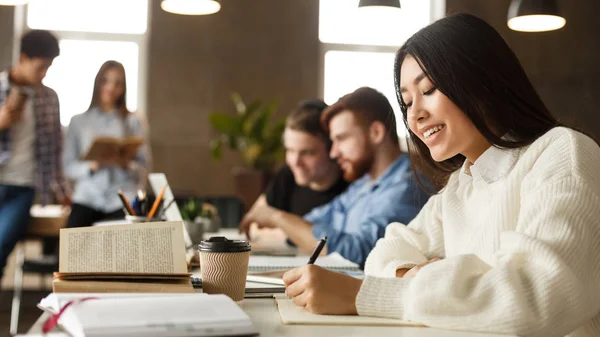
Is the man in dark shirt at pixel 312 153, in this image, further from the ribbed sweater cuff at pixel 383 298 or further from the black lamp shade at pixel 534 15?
the ribbed sweater cuff at pixel 383 298

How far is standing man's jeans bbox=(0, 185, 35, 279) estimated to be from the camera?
3.69 metres

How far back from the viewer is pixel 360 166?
8.30 ft

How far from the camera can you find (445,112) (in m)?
1.21

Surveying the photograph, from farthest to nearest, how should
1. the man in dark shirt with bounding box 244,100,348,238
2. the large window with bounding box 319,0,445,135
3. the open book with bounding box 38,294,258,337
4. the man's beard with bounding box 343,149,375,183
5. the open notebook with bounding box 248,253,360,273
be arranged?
1. the large window with bounding box 319,0,445,135
2. the man in dark shirt with bounding box 244,100,348,238
3. the man's beard with bounding box 343,149,375,183
4. the open notebook with bounding box 248,253,360,273
5. the open book with bounding box 38,294,258,337

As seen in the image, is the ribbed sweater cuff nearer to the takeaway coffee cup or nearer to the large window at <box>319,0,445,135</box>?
the takeaway coffee cup

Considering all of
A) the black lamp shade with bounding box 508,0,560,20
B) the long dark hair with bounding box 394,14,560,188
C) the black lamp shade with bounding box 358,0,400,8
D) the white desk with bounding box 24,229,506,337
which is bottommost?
the white desk with bounding box 24,229,506,337

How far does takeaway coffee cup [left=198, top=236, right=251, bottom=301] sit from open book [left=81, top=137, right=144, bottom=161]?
8.76 ft

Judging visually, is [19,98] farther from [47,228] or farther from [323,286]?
[323,286]

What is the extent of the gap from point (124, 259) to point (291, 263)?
713mm

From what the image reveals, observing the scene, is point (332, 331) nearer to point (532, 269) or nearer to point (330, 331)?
point (330, 331)

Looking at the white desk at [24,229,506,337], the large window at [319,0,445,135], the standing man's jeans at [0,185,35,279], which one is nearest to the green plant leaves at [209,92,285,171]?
the large window at [319,0,445,135]

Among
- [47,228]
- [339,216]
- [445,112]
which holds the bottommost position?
[47,228]

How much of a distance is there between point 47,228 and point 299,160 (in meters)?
1.86

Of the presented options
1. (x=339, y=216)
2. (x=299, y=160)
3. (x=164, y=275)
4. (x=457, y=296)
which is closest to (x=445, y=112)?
(x=457, y=296)
